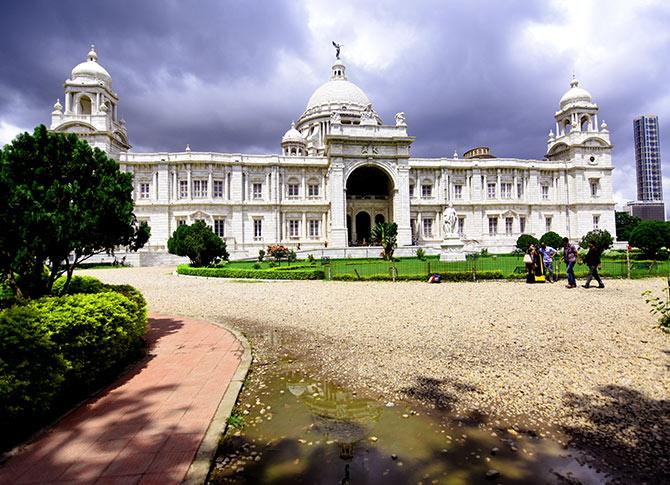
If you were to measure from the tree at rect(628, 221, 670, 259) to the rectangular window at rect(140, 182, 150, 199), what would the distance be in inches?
1791

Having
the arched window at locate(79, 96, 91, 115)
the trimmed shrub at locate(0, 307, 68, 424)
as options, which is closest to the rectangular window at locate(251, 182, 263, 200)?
the arched window at locate(79, 96, 91, 115)

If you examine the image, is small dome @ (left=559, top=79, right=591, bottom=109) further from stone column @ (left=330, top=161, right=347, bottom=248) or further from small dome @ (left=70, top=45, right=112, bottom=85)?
small dome @ (left=70, top=45, right=112, bottom=85)

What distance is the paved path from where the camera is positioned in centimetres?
313

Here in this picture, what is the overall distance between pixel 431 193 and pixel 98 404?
4588 cm

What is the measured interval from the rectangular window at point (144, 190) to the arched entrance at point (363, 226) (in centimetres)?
2468

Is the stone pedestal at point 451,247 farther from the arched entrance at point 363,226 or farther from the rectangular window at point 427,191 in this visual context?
Answer: the rectangular window at point 427,191

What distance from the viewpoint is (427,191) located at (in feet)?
154

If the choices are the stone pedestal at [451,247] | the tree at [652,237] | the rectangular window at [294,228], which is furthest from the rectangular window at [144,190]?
the tree at [652,237]

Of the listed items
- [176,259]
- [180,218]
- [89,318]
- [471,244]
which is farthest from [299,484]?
[471,244]

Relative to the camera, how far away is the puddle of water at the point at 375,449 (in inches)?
122

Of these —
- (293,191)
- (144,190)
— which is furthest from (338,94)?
(144,190)

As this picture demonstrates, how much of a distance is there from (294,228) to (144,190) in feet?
57.0

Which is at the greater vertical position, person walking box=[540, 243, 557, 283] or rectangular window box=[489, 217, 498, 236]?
rectangular window box=[489, 217, 498, 236]

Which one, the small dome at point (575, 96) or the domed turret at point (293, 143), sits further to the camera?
the domed turret at point (293, 143)
